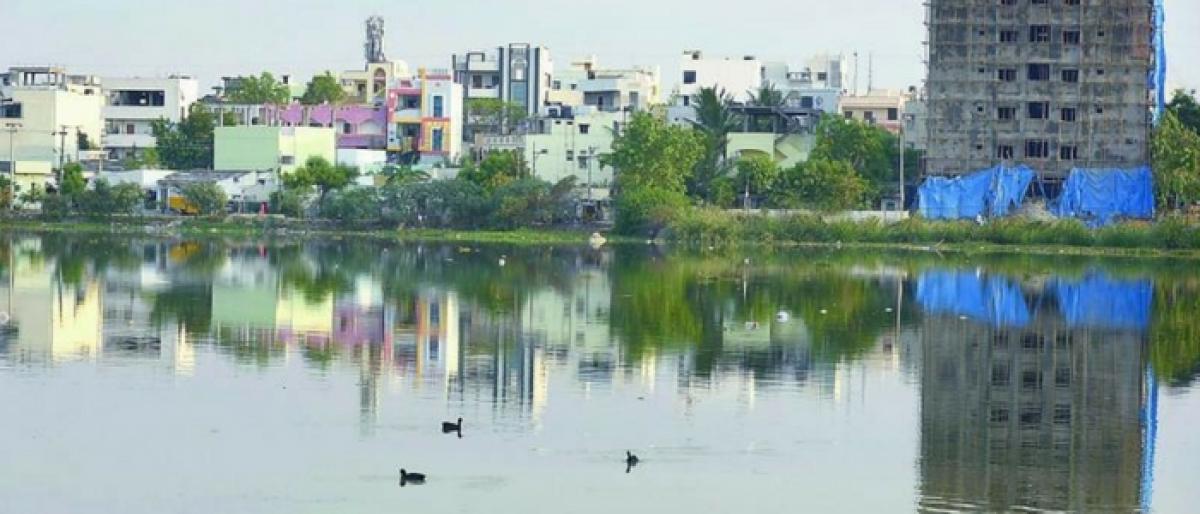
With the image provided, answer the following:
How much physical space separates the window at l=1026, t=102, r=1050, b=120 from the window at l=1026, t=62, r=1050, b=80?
0.74m

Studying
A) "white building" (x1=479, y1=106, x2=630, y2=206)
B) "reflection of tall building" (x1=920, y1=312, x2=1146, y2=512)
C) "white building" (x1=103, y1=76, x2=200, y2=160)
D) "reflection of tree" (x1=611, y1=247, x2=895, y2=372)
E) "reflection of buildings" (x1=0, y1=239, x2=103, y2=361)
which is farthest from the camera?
"white building" (x1=103, y1=76, x2=200, y2=160)

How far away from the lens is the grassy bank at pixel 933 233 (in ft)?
211

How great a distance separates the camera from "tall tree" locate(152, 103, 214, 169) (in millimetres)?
84000

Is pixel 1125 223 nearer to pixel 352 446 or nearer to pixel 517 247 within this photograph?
pixel 517 247

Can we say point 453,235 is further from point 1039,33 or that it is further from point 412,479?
point 412,479

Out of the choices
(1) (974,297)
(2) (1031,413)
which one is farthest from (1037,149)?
(2) (1031,413)

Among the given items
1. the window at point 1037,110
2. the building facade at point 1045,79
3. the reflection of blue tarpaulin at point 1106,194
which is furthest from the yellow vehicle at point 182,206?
the reflection of blue tarpaulin at point 1106,194

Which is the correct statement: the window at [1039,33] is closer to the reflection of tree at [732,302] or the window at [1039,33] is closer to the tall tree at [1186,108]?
the tall tree at [1186,108]

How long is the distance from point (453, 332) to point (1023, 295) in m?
15.3

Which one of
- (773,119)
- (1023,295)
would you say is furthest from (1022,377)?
(773,119)

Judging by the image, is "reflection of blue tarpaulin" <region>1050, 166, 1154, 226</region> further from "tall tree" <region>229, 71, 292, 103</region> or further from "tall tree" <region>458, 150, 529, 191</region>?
"tall tree" <region>229, 71, 292, 103</region>

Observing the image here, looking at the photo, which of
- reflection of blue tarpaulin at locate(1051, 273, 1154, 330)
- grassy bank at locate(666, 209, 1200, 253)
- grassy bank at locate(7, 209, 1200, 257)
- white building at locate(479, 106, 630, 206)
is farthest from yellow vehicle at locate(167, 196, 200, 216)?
reflection of blue tarpaulin at locate(1051, 273, 1154, 330)

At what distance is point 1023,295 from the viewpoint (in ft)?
153

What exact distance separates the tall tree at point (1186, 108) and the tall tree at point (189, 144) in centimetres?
3250
